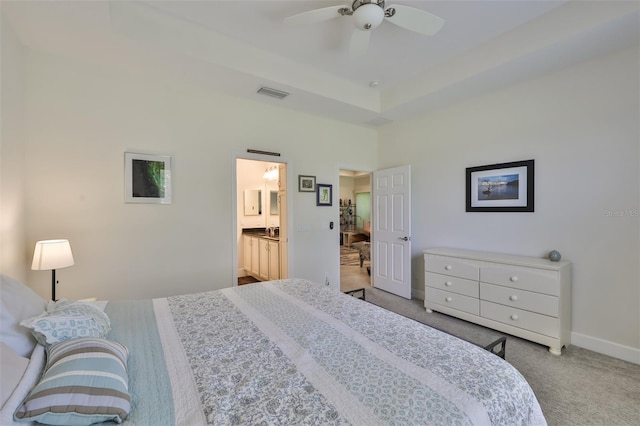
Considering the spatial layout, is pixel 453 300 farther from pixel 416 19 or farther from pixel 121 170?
pixel 121 170

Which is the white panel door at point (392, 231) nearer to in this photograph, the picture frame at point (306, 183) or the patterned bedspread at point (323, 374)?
the picture frame at point (306, 183)

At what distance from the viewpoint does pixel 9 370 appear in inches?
34.4

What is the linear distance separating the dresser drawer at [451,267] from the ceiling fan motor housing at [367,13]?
8.50 feet

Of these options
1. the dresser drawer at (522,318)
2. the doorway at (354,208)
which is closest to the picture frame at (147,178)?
the dresser drawer at (522,318)

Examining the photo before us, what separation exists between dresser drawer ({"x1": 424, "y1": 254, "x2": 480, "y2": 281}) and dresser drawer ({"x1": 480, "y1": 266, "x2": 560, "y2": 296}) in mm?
96

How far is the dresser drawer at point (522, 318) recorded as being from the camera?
2521 mm

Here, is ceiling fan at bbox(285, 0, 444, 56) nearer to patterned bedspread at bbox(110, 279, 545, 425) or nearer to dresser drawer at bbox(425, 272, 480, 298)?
patterned bedspread at bbox(110, 279, 545, 425)

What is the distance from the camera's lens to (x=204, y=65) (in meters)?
2.66

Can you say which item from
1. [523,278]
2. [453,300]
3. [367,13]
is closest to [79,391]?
[367,13]

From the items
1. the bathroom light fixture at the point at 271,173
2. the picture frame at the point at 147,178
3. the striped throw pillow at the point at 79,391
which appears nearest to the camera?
the striped throw pillow at the point at 79,391

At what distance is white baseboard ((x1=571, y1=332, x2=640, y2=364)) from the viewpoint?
2.36 meters

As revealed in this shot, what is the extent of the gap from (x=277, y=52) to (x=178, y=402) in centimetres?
310

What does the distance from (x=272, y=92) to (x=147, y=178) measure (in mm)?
1679

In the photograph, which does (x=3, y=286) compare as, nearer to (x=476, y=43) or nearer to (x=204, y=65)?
(x=204, y=65)
